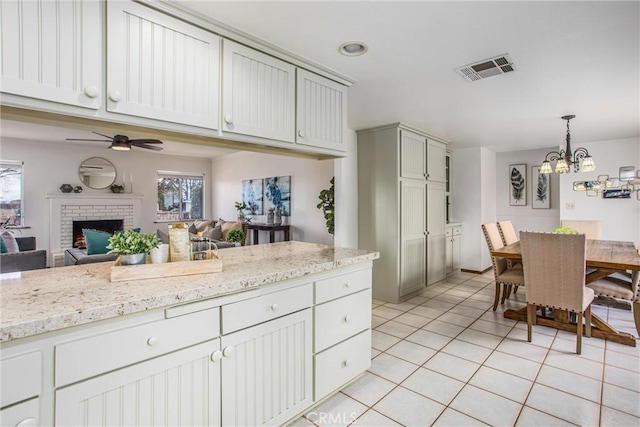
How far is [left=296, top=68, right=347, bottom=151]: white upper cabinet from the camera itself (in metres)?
2.18

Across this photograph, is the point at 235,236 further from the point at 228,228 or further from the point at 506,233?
the point at 506,233

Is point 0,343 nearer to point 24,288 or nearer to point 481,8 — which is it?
point 24,288

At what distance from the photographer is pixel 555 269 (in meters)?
2.81

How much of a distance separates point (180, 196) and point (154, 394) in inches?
293

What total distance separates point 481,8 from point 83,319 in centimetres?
218

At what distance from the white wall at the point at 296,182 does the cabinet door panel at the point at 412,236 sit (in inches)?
67.6

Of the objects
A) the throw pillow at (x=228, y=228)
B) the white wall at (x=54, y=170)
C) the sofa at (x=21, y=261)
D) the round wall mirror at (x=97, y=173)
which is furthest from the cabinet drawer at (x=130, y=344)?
the round wall mirror at (x=97, y=173)

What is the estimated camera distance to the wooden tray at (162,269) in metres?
1.44

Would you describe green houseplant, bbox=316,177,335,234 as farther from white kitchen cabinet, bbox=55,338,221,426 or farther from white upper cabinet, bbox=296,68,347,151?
white kitchen cabinet, bbox=55,338,221,426

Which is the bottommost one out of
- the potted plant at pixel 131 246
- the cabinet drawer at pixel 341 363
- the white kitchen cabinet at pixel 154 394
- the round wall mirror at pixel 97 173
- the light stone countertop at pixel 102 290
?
the cabinet drawer at pixel 341 363

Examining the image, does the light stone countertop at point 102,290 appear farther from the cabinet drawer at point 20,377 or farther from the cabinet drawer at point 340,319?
the cabinet drawer at point 340,319

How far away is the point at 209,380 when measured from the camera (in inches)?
55.4

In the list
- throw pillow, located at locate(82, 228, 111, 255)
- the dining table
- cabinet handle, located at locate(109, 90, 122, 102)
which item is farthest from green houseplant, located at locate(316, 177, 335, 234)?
cabinet handle, located at locate(109, 90, 122, 102)

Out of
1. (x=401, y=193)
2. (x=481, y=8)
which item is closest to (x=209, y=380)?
(x=481, y=8)
